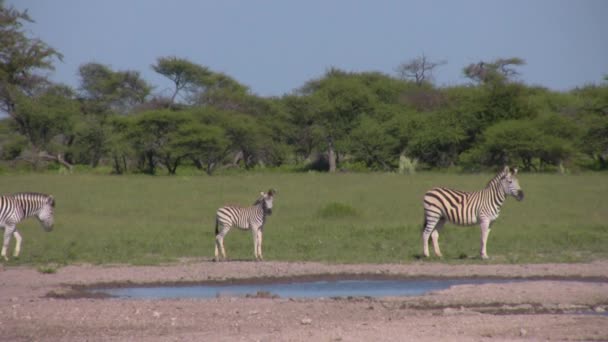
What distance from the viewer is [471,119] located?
44.7 m

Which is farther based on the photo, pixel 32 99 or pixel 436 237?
pixel 32 99

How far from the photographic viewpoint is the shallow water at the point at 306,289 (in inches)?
564

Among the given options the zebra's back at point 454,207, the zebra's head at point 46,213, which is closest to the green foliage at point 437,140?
the zebra's back at point 454,207

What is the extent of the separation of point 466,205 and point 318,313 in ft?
23.2

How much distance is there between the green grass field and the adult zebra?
2.09 feet

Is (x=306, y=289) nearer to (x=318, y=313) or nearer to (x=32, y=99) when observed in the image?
(x=318, y=313)

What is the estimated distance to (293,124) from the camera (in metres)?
54.9

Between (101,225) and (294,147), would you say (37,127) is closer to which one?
(294,147)

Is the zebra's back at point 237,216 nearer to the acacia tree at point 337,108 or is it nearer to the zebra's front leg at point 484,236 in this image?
the zebra's front leg at point 484,236

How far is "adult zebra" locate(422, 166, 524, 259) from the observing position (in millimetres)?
18375

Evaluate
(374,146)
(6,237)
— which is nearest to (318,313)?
(6,237)

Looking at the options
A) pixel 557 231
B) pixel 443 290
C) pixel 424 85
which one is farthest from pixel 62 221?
pixel 424 85

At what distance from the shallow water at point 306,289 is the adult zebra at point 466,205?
3011mm

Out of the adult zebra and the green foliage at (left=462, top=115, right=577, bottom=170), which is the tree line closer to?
the green foliage at (left=462, top=115, right=577, bottom=170)
